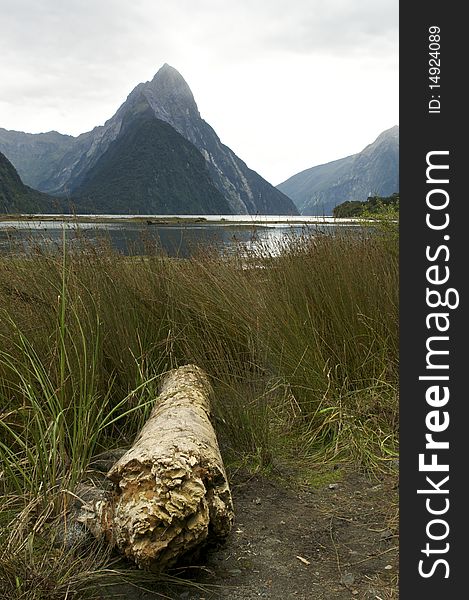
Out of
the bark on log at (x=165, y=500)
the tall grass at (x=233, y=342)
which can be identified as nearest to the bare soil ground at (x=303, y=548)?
the bark on log at (x=165, y=500)

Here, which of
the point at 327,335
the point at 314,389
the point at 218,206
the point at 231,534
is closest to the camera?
the point at 231,534

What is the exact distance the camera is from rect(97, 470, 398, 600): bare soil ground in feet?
5.65

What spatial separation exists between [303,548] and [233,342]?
1.74 metres

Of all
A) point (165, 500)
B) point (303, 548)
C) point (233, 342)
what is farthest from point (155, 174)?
point (165, 500)

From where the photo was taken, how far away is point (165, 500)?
1.62 metres

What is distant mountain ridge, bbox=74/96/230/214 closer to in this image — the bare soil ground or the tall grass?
the tall grass

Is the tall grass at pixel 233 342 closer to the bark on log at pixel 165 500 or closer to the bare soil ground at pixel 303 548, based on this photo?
the bare soil ground at pixel 303 548

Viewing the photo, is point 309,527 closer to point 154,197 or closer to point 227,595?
point 227,595

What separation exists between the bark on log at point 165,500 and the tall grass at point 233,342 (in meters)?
0.51

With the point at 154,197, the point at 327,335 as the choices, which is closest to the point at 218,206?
the point at 154,197

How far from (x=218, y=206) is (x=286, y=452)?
150103mm

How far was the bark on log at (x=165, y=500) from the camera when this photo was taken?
161 centimetres

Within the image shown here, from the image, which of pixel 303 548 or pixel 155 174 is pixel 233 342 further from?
pixel 155 174

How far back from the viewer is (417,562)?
1079 mm
